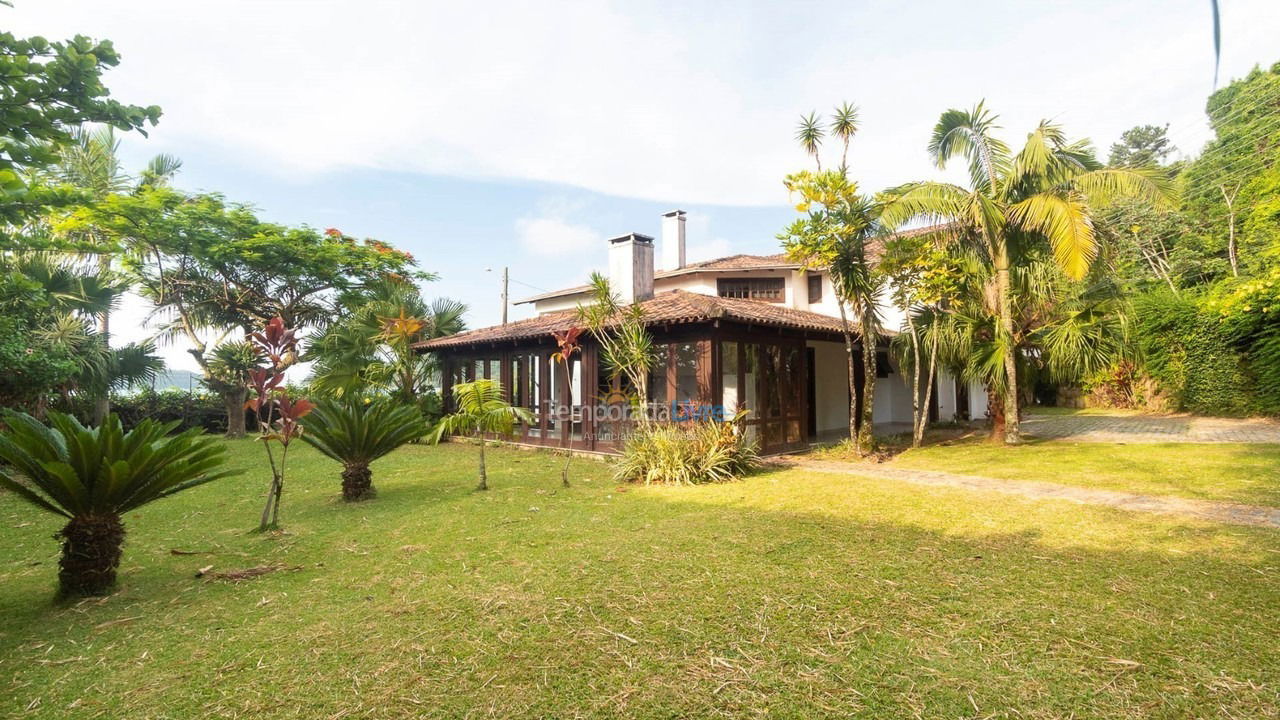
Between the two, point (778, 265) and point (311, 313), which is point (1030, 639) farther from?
point (311, 313)

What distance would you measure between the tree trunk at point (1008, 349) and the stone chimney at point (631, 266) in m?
7.55

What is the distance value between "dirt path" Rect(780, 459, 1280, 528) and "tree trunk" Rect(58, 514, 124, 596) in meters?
9.09

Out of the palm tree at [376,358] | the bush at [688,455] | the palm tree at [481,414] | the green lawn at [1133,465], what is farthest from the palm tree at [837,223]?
the palm tree at [376,358]

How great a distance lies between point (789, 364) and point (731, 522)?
7150 millimetres

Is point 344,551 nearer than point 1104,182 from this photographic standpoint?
Yes

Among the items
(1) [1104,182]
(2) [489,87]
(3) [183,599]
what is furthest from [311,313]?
(1) [1104,182]

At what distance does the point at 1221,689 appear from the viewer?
10.6 feet

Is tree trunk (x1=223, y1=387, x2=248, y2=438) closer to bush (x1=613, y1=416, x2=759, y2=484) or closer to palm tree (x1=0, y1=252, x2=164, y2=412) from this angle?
palm tree (x1=0, y1=252, x2=164, y2=412)

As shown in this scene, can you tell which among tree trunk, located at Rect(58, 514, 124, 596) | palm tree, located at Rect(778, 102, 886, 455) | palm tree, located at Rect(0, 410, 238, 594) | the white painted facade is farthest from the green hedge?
tree trunk, located at Rect(58, 514, 124, 596)

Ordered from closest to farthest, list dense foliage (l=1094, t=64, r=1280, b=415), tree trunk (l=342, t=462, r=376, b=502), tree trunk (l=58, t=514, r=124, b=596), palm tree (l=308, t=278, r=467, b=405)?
tree trunk (l=58, t=514, r=124, b=596) → tree trunk (l=342, t=462, r=376, b=502) → dense foliage (l=1094, t=64, r=1280, b=415) → palm tree (l=308, t=278, r=467, b=405)

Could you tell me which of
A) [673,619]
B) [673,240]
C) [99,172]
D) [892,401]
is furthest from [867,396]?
[99,172]

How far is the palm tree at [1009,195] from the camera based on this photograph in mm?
11242

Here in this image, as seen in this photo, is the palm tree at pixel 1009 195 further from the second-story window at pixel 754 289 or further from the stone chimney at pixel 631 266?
the second-story window at pixel 754 289

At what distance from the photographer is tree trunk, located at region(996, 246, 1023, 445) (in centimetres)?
1212
